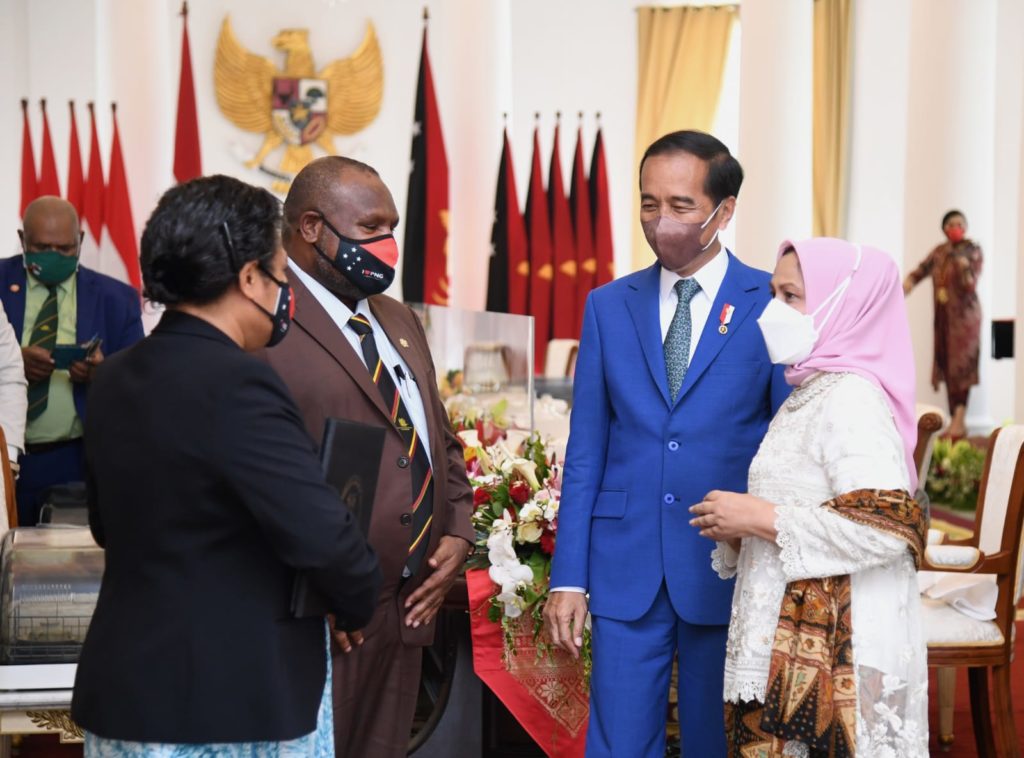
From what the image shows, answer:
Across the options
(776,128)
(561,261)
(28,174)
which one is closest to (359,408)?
(776,128)

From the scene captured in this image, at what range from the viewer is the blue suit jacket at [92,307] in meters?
4.46

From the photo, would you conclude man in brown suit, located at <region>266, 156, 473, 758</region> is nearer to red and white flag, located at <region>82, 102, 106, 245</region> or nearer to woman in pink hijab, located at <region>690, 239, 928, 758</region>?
woman in pink hijab, located at <region>690, 239, 928, 758</region>

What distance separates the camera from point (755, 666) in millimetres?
2156

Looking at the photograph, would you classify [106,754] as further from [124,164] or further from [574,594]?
[124,164]

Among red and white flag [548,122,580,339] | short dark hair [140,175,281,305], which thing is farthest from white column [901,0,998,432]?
short dark hair [140,175,281,305]

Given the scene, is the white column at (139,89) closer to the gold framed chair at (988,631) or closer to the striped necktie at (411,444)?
the gold framed chair at (988,631)

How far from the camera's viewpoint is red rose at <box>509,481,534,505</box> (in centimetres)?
322

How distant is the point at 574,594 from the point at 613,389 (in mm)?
427

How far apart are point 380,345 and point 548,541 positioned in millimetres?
898

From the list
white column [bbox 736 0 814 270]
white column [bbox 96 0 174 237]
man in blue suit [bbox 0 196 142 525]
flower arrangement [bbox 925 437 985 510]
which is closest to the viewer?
man in blue suit [bbox 0 196 142 525]

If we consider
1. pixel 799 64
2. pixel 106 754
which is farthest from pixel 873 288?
pixel 799 64

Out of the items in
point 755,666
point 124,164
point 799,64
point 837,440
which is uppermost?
point 799,64

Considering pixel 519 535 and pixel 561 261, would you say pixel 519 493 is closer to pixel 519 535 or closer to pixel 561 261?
pixel 519 535

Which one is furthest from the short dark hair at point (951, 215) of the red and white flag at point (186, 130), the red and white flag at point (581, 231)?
the red and white flag at point (186, 130)
